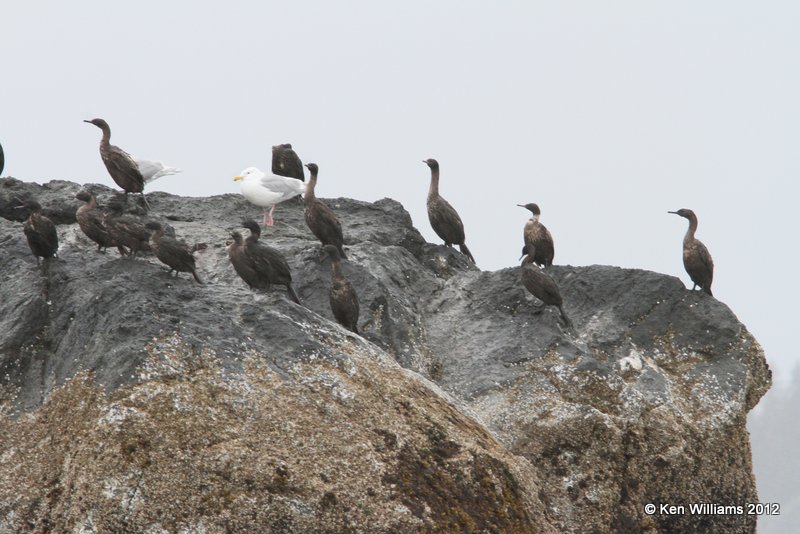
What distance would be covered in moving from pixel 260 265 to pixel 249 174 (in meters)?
6.24

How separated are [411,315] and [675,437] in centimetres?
385

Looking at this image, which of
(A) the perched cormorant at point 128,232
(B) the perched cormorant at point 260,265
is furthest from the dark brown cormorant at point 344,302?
(A) the perched cormorant at point 128,232

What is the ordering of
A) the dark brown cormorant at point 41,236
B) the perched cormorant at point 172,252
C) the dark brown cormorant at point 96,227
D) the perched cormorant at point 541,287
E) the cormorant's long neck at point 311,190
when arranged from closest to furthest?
the perched cormorant at point 172,252 → the dark brown cormorant at point 41,236 → the dark brown cormorant at point 96,227 → the perched cormorant at point 541,287 → the cormorant's long neck at point 311,190

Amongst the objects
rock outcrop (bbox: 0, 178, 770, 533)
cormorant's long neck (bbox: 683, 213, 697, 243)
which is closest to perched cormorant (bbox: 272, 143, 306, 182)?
rock outcrop (bbox: 0, 178, 770, 533)

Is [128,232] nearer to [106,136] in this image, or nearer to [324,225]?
[324,225]

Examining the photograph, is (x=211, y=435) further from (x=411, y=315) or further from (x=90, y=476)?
(x=411, y=315)

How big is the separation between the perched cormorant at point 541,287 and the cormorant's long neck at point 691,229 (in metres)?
2.97

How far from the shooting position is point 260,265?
13117mm

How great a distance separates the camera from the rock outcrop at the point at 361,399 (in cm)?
963

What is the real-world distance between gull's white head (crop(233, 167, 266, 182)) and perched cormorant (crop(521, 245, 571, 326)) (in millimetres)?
5888

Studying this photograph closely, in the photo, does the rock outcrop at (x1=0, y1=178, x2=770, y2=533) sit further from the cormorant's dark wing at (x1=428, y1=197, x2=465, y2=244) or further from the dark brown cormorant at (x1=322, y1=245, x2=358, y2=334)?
the cormorant's dark wing at (x1=428, y1=197, x2=465, y2=244)

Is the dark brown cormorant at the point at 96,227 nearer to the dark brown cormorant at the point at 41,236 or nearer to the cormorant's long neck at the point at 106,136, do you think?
the dark brown cormorant at the point at 41,236

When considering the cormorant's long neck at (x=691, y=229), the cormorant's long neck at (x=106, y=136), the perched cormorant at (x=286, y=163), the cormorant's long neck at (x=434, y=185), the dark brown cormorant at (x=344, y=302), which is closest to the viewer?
the dark brown cormorant at (x=344, y=302)

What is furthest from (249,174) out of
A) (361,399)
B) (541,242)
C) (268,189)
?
(361,399)
